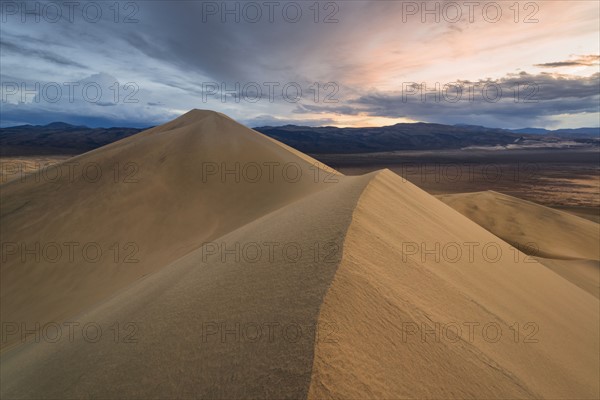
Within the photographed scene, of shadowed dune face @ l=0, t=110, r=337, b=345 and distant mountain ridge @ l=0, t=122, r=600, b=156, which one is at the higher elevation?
distant mountain ridge @ l=0, t=122, r=600, b=156

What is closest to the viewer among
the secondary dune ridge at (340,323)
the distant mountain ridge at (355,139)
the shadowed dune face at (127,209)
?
the secondary dune ridge at (340,323)

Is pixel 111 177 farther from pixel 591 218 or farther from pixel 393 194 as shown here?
pixel 591 218

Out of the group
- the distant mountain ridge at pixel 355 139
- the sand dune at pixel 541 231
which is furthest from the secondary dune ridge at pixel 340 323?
the distant mountain ridge at pixel 355 139

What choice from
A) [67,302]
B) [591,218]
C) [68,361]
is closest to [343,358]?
[68,361]

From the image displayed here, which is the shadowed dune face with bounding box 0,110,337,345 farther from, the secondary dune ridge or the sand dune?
the sand dune

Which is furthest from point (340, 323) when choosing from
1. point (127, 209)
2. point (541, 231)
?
point (541, 231)

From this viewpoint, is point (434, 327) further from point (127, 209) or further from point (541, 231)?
point (541, 231)

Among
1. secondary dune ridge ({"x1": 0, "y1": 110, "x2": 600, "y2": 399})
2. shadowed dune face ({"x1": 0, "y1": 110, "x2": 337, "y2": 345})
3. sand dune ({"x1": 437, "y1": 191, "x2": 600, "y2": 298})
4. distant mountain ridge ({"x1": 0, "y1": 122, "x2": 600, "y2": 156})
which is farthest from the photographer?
distant mountain ridge ({"x1": 0, "y1": 122, "x2": 600, "y2": 156})

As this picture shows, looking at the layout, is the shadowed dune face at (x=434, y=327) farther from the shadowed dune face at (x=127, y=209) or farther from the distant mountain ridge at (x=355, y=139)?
the distant mountain ridge at (x=355, y=139)

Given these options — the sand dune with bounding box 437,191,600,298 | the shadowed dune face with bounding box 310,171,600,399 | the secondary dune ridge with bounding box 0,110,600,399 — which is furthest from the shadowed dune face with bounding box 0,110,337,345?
the sand dune with bounding box 437,191,600,298

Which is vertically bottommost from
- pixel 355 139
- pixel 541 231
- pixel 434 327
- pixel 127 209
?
pixel 541 231

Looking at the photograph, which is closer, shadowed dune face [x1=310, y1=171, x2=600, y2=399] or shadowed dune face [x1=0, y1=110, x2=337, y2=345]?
shadowed dune face [x1=310, y1=171, x2=600, y2=399]
